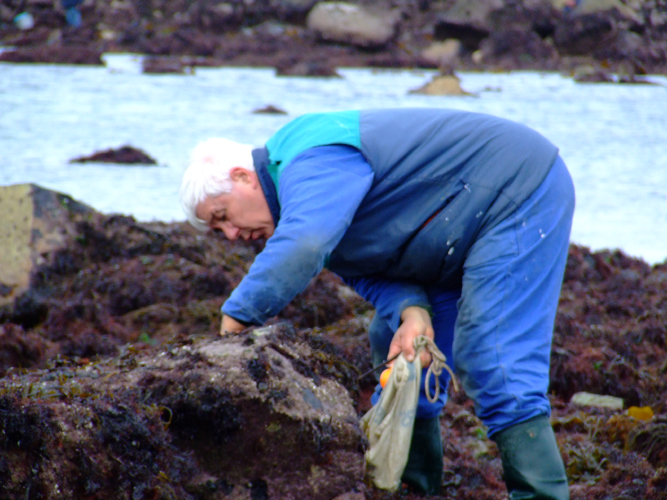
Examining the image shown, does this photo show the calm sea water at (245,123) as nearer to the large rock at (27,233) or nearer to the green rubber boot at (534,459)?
the large rock at (27,233)

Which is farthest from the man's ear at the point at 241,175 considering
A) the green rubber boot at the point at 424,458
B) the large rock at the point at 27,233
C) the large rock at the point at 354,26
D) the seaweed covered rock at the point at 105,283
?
the large rock at the point at 354,26

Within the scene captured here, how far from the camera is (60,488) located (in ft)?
7.18

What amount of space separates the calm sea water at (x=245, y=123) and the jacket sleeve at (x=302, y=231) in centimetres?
515

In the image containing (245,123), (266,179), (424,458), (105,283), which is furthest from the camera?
(245,123)

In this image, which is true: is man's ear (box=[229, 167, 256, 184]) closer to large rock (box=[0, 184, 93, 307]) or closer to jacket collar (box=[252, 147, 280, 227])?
jacket collar (box=[252, 147, 280, 227])

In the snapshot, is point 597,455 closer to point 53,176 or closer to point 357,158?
point 357,158

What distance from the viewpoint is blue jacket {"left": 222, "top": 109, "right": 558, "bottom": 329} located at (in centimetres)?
241

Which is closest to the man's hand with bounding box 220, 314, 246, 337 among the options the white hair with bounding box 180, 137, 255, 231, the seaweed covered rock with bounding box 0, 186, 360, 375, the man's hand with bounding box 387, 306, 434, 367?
the white hair with bounding box 180, 137, 255, 231

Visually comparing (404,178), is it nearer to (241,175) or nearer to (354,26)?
(241,175)

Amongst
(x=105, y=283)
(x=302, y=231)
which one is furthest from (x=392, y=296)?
(x=105, y=283)

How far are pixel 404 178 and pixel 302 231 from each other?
48 centimetres

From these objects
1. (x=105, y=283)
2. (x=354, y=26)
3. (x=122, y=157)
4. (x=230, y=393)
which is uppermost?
(x=230, y=393)

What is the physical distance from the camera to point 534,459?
2410 mm

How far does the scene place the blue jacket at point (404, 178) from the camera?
2410 millimetres
